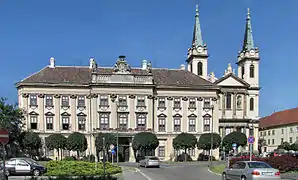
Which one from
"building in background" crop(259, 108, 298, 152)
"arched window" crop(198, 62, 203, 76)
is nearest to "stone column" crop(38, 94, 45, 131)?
"arched window" crop(198, 62, 203, 76)

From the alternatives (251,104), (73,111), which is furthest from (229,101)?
(73,111)

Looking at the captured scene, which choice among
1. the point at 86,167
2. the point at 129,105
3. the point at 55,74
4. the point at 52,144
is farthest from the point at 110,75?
the point at 86,167

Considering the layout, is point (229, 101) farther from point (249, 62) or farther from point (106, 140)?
point (106, 140)

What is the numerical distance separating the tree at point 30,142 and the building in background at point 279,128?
57.5 m

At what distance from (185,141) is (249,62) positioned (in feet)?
89.1

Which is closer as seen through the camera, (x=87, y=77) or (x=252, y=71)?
(x=87, y=77)

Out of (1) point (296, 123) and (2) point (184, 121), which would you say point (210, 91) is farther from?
(1) point (296, 123)

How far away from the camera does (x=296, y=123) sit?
83.6 m

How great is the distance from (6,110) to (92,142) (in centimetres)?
1358

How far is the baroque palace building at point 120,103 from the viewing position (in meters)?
57.1

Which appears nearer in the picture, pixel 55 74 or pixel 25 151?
pixel 25 151

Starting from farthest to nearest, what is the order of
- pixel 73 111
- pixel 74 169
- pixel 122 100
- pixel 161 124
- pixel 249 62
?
pixel 249 62 < pixel 161 124 < pixel 122 100 < pixel 73 111 < pixel 74 169

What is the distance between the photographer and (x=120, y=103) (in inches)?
2291

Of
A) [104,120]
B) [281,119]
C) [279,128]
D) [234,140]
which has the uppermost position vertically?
[104,120]
